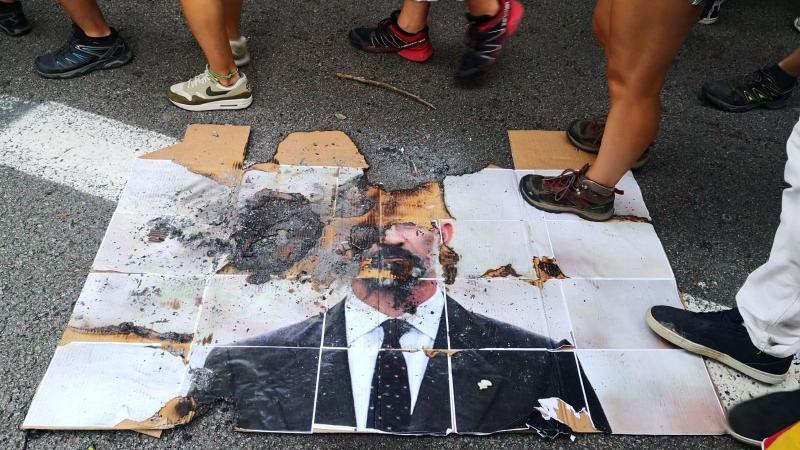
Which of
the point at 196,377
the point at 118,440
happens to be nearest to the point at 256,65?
the point at 196,377

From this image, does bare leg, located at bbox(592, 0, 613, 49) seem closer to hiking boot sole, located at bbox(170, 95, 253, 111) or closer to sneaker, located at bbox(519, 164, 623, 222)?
sneaker, located at bbox(519, 164, 623, 222)

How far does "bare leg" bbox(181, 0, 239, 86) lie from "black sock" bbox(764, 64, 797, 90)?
212 centimetres

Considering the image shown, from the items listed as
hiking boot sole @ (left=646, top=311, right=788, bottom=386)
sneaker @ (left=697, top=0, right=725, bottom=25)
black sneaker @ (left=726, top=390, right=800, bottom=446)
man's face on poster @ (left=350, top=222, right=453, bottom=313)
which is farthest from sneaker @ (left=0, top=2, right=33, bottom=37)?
sneaker @ (left=697, top=0, right=725, bottom=25)

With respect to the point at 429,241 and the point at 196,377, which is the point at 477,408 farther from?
Answer: the point at 196,377

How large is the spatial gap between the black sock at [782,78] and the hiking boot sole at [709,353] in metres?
1.37

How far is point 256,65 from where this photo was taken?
238 cm

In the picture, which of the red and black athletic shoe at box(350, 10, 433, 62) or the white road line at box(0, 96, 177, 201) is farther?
the red and black athletic shoe at box(350, 10, 433, 62)

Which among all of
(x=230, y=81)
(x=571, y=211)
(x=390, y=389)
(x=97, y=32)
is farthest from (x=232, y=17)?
(x=390, y=389)

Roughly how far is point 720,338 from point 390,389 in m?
0.84

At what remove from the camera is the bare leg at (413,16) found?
236 cm

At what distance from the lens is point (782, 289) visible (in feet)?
4.11

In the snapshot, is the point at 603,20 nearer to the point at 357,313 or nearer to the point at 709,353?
the point at 709,353

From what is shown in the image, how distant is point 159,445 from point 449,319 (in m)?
0.76

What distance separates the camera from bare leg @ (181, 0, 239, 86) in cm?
192
